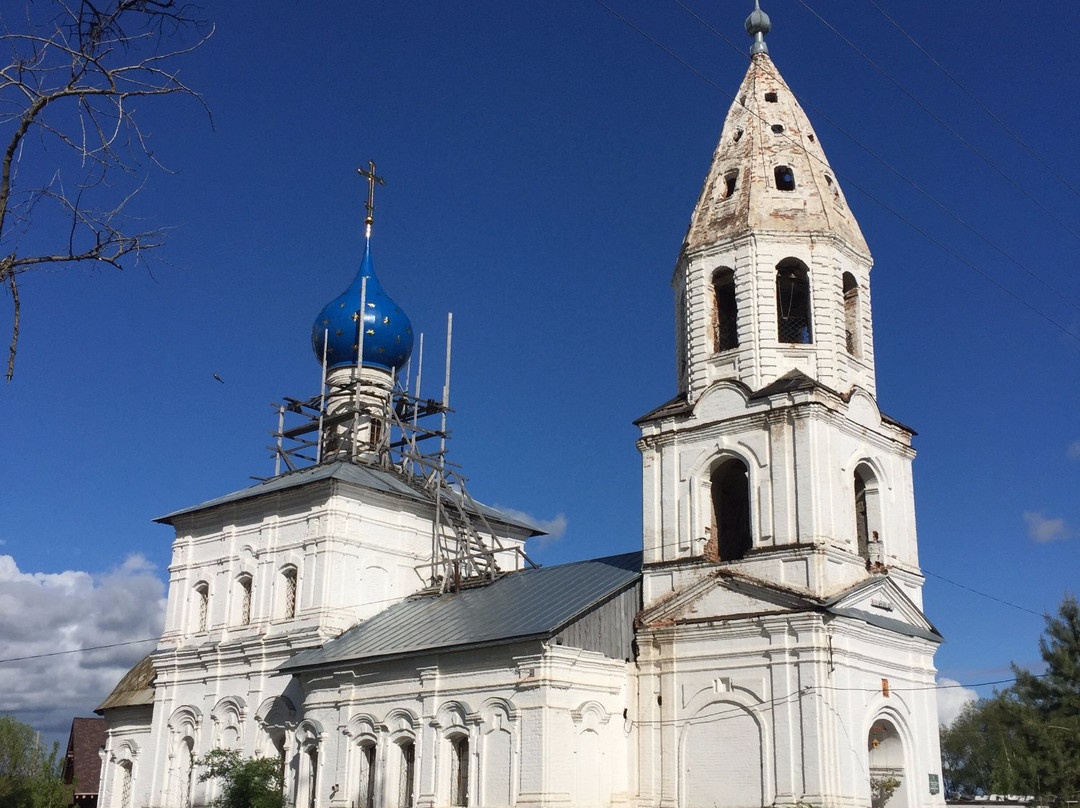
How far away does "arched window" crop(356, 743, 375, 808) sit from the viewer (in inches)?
824

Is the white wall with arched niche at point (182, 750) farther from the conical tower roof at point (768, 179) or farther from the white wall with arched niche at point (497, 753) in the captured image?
the conical tower roof at point (768, 179)

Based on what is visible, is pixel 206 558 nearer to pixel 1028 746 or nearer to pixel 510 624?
pixel 510 624

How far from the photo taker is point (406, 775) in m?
20.7

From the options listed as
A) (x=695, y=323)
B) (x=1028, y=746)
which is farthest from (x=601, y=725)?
(x=1028, y=746)

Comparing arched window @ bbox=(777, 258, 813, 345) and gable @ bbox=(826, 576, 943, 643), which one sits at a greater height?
arched window @ bbox=(777, 258, 813, 345)

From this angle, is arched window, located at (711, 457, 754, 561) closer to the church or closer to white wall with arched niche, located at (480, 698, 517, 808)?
the church

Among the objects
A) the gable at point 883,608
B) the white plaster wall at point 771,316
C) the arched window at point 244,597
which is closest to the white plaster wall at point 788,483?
the gable at point 883,608

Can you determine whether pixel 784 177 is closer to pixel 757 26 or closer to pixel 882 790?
pixel 757 26

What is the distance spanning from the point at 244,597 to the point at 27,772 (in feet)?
72.0

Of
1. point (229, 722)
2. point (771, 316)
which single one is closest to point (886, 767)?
point (771, 316)

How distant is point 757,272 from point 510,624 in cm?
785

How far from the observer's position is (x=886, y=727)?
64.9 ft

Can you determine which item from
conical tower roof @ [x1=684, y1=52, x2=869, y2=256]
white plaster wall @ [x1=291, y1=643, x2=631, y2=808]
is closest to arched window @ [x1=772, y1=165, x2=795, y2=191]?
conical tower roof @ [x1=684, y1=52, x2=869, y2=256]

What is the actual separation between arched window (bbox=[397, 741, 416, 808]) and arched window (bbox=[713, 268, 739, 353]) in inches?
364
